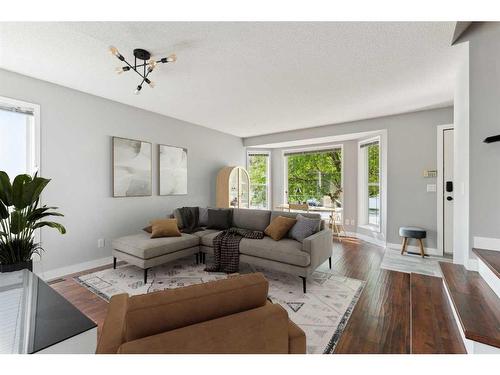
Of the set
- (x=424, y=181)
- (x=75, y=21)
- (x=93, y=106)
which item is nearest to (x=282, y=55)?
(x=75, y=21)

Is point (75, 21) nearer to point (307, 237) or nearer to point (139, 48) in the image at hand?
point (139, 48)

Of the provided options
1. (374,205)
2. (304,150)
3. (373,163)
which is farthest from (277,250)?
(304,150)

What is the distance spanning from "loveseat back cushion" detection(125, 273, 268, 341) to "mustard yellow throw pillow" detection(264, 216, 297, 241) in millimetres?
2018

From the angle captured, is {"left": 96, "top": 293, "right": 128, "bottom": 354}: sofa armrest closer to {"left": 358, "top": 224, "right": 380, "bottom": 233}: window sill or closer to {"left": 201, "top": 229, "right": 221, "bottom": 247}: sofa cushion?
{"left": 201, "top": 229, "right": 221, "bottom": 247}: sofa cushion

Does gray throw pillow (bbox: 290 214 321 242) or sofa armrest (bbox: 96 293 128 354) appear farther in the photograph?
gray throw pillow (bbox: 290 214 321 242)

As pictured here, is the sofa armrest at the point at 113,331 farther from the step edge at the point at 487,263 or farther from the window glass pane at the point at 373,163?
the window glass pane at the point at 373,163

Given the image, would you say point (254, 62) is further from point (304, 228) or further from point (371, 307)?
point (371, 307)

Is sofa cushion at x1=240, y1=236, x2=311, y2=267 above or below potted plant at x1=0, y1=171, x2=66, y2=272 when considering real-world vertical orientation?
below

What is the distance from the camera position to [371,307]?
226 centimetres

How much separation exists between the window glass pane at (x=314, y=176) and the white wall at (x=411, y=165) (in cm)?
140

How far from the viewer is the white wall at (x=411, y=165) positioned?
394 centimetres

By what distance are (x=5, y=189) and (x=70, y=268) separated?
184cm

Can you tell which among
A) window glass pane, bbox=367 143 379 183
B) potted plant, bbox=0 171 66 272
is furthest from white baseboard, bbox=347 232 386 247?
potted plant, bbox=0 171 66 272

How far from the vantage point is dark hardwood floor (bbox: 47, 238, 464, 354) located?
5.61ft
